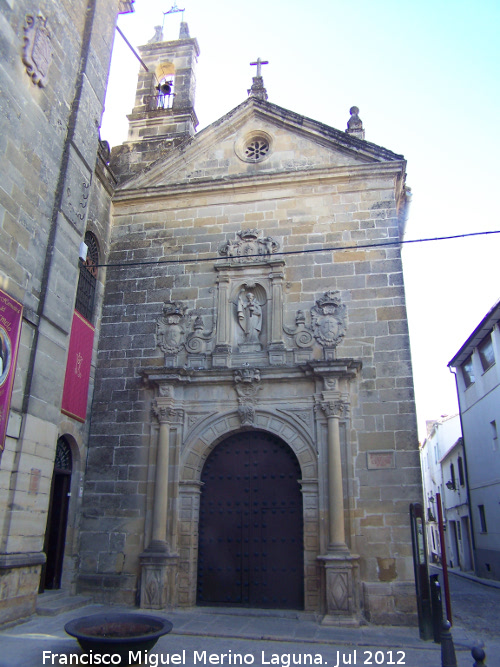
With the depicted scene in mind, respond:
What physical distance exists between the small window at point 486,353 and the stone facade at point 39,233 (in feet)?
39.8

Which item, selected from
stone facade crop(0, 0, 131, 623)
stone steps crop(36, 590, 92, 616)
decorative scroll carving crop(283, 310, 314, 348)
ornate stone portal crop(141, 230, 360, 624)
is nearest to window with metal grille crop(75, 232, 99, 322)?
stone facade crop(0, 0, 131, 623)

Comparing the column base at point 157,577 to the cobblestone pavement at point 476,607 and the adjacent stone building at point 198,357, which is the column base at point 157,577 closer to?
the adjacent stone building at point 198,357


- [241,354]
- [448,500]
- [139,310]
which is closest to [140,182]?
[139,310]

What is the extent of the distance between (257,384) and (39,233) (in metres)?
4.11

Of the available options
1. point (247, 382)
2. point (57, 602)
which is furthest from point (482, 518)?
point (57, 602)

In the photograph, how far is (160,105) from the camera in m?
13.4

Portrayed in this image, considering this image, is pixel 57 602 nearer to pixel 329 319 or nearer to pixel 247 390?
pixel 247 390

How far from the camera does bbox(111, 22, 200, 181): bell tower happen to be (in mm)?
12578

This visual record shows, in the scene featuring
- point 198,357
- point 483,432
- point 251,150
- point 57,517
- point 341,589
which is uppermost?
point 251,150

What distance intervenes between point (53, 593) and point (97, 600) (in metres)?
0.69

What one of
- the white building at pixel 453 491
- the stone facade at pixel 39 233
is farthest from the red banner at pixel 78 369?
the white building at pixel 453 491

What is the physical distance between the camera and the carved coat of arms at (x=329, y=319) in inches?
361

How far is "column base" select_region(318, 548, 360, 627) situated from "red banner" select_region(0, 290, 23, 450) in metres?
4.79

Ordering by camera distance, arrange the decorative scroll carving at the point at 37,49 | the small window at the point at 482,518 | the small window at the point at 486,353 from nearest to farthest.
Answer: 1. the decorative scroll carving at the point at 37,49
2. the small window at the point at 486,353
3. the small window at the point at 482,518
